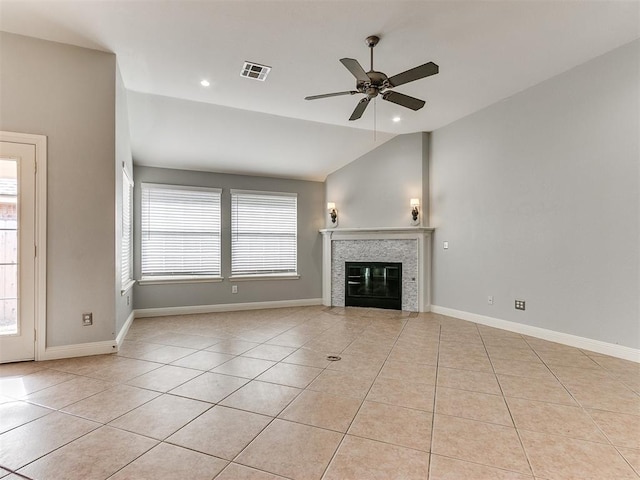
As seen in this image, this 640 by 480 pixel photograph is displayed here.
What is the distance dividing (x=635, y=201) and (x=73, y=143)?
5478mm

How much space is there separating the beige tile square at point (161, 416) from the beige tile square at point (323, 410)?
2.01ft

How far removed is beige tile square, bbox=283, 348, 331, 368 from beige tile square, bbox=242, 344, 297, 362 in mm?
83

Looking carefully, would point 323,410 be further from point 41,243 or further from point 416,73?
point 41,243

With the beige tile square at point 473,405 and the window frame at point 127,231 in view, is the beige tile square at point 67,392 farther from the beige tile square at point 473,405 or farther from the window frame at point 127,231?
the beige tile square at point 473,405

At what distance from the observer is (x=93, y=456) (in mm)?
1807

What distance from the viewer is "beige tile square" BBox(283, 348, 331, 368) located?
325 centimetres

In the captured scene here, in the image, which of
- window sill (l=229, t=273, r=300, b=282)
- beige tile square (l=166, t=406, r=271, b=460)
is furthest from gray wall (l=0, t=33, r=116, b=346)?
window sill (l=229, t=273, r=300, b=282)

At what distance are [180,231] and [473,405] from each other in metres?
5.04

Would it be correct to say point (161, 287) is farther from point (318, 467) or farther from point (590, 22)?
point (590, 22)

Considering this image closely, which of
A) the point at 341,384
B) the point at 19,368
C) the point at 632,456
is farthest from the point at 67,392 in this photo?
the point at 632,456

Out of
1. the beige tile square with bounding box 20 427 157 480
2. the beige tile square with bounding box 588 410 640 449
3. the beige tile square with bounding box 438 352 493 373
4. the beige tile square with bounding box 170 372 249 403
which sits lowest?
the beige tile square with bounding box 438 352 493 373

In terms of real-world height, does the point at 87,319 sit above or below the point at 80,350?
above

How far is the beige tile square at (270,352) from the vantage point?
11.4 ft

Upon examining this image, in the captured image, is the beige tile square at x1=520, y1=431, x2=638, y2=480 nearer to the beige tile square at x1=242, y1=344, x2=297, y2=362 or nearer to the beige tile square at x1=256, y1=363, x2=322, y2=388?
the beige tile square at x1=256, y1=363, x2=322, y2=388
